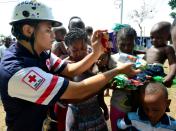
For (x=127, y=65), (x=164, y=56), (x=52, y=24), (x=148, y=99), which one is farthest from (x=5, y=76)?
(x=164, y=56)

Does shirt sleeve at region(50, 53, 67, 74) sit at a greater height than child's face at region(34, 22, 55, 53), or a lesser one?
lesser

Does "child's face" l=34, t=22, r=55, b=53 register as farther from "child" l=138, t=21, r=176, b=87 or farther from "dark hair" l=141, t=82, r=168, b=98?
"child" l=138, t=21, r=176, b=87

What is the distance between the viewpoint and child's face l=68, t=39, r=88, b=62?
3.45m

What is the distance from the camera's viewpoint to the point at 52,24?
2.78 metres

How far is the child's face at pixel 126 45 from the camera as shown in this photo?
11.3ft

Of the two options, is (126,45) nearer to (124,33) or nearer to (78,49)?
(124,33)

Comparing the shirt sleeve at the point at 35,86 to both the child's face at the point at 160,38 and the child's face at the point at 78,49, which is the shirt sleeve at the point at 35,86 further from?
the child's face at the point at 160,38

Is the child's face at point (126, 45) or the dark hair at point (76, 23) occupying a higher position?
the dark hair at point (76, 23)

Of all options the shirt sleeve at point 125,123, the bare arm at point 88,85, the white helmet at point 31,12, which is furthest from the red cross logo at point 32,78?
the shirt sleeve at point 125,123

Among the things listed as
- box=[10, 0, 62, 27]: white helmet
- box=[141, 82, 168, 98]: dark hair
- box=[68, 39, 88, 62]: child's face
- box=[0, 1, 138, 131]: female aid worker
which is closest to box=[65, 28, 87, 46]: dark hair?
box=[68, 39, 88, 62]: child's face

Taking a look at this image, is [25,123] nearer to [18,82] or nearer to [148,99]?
[18,82]

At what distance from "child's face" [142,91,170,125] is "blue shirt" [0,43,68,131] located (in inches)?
26.4

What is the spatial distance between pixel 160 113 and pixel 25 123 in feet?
3.54

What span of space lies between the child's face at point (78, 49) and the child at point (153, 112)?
951 millimetres
